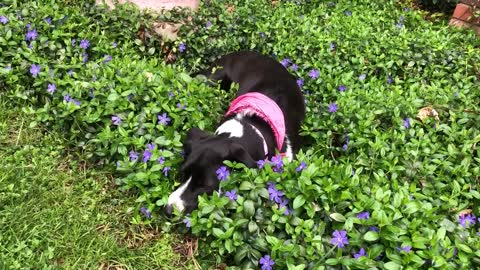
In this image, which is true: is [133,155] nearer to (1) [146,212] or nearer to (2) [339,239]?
(1) [146,212]

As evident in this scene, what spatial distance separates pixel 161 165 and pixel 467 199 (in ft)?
6.63

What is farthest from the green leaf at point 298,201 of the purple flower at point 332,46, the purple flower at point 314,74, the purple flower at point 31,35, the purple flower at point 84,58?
the purple flower at point 31,35

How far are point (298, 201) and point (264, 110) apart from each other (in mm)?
1175

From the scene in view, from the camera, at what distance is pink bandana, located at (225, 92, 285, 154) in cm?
377

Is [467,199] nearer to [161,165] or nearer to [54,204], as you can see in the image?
[161,165]

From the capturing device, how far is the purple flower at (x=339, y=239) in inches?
103

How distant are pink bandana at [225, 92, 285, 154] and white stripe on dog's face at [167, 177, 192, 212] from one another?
88 centimetres

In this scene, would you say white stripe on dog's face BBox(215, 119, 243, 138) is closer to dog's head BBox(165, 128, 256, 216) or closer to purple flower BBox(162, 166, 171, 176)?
dog's head BBox(165, 128, 256, 216)

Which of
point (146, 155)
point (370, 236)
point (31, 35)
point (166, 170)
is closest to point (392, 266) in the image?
point (370, 236)

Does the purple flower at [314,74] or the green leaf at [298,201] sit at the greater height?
the green leaf at [298,201]

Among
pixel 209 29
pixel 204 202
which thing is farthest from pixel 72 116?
pixel 209 29

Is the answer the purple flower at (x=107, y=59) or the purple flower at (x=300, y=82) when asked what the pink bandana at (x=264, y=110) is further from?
the purple flower at (x=107, y=59)

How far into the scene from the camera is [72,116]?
11.6ft

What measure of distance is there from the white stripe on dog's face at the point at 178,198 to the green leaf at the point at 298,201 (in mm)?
741
